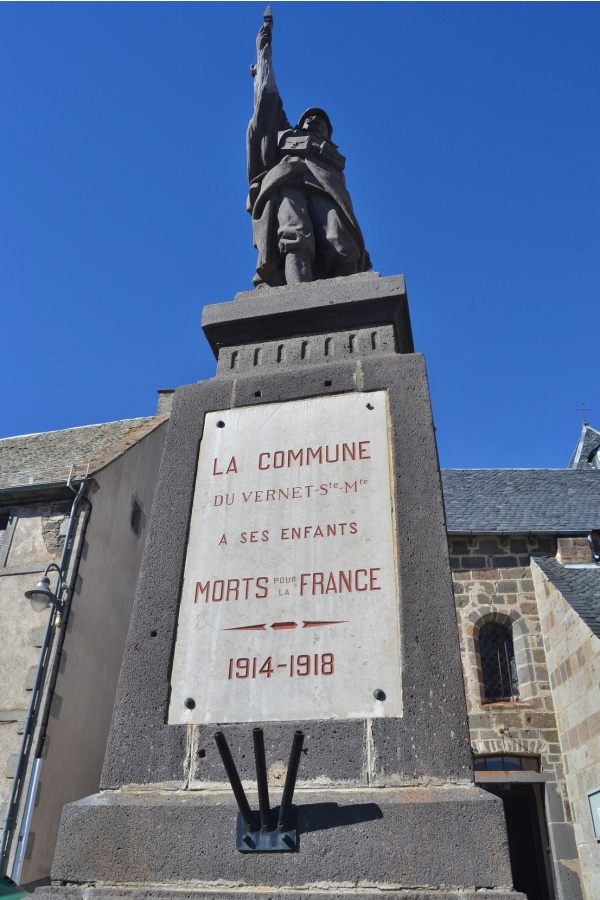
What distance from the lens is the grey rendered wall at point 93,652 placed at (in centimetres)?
906

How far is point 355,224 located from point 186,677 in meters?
3.21

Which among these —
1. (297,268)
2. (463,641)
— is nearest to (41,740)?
(297,268)

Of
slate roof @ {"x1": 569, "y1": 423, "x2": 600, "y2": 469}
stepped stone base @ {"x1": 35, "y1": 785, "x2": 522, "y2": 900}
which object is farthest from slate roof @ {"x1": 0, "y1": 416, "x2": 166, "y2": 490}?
slate roof @ {"x1": 569, "y1": 423, "x2": 600, "y2": 469}

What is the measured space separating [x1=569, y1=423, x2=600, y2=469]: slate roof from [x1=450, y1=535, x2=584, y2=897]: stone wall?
1775cm

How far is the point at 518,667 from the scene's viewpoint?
41.9 feet

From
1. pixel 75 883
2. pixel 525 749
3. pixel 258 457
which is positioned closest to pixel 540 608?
pixel 525 749

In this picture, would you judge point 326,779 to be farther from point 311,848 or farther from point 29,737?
point 29,737

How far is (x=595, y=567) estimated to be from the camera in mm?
12961

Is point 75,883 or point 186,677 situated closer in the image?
point 75,883

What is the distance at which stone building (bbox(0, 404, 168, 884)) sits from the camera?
346 inches

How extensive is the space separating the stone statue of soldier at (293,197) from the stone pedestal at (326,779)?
150 cm

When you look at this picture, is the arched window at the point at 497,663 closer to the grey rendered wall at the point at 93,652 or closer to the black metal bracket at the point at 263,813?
the grey rendered wall at the point at 93,652

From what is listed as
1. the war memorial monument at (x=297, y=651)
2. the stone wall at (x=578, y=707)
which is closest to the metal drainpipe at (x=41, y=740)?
the war memorial monument at (x=297, y=651)

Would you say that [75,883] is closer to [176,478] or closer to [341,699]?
[341,699]
